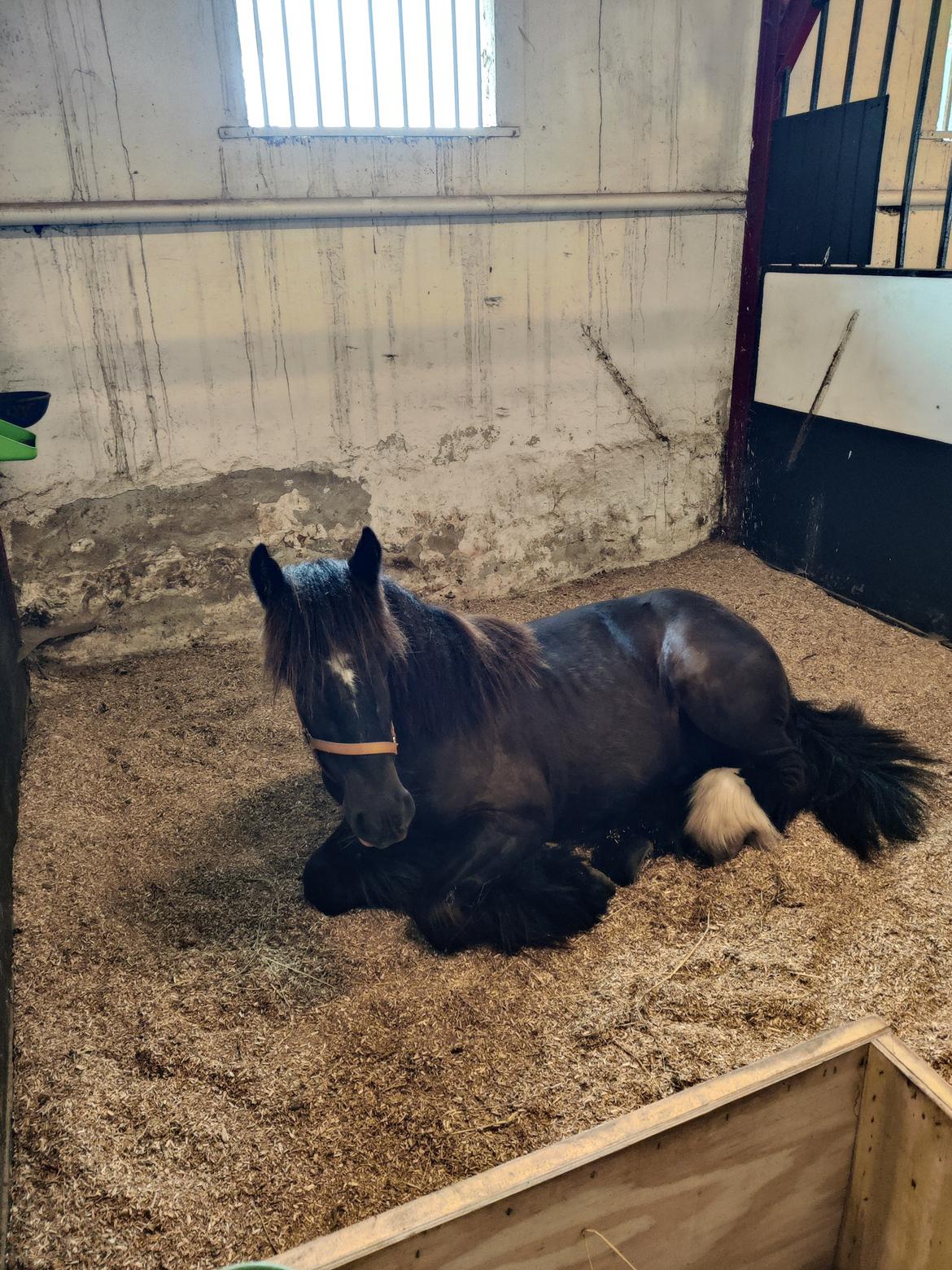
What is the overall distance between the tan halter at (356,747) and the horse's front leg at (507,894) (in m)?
0.38

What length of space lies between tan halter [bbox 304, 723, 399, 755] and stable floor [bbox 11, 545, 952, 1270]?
464 mm

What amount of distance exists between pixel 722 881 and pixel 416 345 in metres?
2.29

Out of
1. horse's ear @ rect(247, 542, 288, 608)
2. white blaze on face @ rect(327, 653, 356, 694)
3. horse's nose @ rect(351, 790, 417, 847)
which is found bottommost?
horse's nose @ rect(351, 790, 417, 847)

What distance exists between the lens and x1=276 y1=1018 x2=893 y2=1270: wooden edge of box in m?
0.81

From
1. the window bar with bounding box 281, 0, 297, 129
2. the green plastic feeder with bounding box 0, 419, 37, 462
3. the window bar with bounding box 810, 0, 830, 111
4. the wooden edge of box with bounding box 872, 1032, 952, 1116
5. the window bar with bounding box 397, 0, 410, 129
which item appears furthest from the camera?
the window bar with bounding box 810, 0, 830, 111

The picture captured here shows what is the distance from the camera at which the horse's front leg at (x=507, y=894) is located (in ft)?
5.93

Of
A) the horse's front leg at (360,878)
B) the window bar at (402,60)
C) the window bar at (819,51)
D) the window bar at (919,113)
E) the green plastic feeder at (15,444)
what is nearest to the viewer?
the green plastic feeder at (15,444)

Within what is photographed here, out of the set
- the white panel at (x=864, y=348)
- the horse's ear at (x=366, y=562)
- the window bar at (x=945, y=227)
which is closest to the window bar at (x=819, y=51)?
the white panel at (x=864, y=348)

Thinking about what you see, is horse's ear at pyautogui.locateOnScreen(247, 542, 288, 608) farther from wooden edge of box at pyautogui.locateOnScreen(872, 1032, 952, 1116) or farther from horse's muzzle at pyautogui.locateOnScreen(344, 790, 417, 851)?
wooden edge of box at pyautogui.locateOnScreen(872, 1032, 952, 1116)

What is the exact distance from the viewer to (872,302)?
323cm

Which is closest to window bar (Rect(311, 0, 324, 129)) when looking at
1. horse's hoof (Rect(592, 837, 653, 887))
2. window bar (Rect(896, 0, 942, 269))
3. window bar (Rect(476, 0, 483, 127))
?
window bar (Rect(476, 0, 483, 127))

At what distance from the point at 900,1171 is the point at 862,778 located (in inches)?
53.2

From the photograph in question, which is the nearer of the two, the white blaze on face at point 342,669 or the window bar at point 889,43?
the white blaze on face at point 342,669

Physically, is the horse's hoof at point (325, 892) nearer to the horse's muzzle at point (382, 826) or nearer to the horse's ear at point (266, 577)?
the horse's muzzle at point (382, 826)
